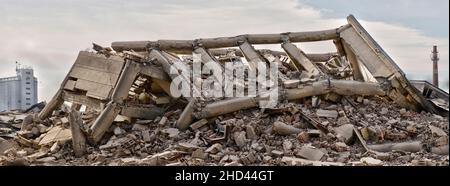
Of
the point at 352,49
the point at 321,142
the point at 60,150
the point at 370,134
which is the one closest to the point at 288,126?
the point at 321,142

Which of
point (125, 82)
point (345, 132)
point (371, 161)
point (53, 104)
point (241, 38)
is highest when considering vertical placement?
point (241, 38)

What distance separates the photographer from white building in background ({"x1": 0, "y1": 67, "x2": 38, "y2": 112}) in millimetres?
17438

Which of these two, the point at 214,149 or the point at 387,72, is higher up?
the point at 387,72

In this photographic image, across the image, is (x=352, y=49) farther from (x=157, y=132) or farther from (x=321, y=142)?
(x=157, y=132)

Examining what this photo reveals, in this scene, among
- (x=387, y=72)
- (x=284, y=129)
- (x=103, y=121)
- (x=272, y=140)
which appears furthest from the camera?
(x=387, y=72)

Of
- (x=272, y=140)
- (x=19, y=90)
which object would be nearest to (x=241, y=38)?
(x=272, y=140)

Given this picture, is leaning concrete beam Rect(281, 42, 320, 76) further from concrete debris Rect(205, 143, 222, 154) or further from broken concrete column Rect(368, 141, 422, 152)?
concrete debris Rect(205, 143, 222, 154)

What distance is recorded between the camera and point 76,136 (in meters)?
9.53

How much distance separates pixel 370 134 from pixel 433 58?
17.4ft

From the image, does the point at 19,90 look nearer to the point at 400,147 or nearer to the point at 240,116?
the point at 240,116

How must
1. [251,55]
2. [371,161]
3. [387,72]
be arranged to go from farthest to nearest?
[251,55] < [387,72] < [371,161]

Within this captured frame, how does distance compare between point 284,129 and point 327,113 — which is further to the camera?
point 327,113

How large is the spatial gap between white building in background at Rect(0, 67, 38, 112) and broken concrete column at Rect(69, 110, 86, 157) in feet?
27.5

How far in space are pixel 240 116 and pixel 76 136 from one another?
2799mm
